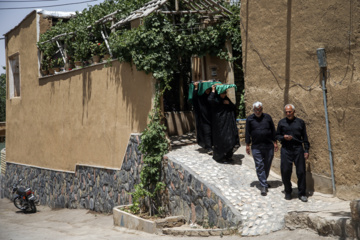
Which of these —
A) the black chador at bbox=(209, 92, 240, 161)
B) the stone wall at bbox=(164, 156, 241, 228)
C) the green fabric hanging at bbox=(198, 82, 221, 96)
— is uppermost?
the green fabric hanging at bbox=(198, 82, 221, 96)

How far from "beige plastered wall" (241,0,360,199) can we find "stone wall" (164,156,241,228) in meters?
1.83

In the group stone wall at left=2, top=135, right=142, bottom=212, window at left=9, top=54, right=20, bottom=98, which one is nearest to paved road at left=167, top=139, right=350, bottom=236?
stone wall at left=2, top=135, right=142, bottom=212

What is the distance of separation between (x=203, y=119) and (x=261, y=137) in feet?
6.88

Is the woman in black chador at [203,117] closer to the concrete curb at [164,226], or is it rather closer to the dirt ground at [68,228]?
the concrete curb at [164,226]

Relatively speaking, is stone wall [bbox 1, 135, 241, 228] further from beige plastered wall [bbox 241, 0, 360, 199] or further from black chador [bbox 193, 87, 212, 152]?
beige plastered wall [bbox 241, 0, 360, 199]

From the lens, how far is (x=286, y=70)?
9.02m

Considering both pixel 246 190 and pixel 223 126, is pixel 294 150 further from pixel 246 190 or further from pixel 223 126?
pixel 223 126

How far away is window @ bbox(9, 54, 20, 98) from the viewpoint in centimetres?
1942

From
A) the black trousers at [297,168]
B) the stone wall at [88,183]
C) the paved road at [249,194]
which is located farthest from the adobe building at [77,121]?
the black trousers at [297,168]

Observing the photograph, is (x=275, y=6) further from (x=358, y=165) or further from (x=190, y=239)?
(x=190, y=239)

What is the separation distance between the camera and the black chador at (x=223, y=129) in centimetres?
979

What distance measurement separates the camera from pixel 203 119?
10453mm

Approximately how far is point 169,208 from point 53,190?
7.19 metres

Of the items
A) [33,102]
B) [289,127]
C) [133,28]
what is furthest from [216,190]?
[33,102]
